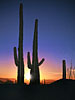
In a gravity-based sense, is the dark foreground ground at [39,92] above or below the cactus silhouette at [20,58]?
below

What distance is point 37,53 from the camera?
12781 millimetres

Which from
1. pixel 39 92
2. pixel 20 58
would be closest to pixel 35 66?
pixel 20 58

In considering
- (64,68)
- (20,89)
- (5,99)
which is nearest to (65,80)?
(64,68)

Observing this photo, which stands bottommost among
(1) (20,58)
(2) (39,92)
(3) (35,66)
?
(2) (39,92)

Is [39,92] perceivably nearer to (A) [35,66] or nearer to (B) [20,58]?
(A) [35,66]

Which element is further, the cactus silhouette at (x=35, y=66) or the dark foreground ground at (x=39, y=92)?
the cactus silhouette at (x=35, y=66)

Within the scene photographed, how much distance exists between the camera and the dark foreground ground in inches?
417

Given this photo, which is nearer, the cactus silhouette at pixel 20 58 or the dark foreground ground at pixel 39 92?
the dark foreground ground at pixel 39 92

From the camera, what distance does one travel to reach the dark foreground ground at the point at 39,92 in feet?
34.8

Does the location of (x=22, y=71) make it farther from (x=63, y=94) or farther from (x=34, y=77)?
(x=63, y=94)

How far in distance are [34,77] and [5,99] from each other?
2.72 meters

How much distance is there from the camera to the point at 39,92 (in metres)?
11.2

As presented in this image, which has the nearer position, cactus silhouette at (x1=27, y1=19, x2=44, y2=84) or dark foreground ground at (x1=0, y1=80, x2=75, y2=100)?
dark foreground ground at (x1=0, y1=80, x2=75, y2=100)

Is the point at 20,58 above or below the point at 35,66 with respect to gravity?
above
